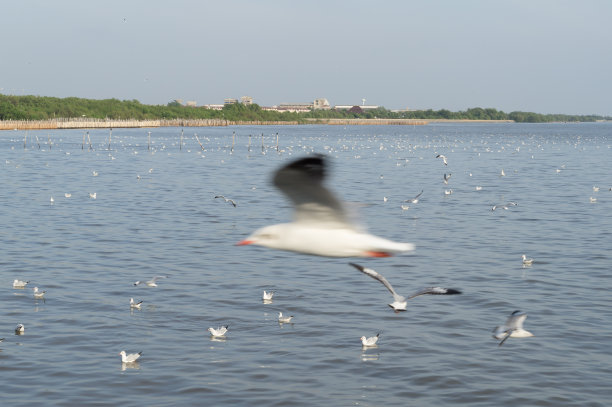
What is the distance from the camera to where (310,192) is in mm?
8391

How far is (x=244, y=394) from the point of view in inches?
540

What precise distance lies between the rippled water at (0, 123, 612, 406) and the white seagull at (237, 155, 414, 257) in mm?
431

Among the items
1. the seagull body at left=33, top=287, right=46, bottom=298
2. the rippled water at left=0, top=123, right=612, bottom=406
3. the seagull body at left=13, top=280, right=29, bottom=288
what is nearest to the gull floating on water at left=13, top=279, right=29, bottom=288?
the seagull body at left=13, top=280, right=29, bottom=288

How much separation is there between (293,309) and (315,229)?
10.0 metres

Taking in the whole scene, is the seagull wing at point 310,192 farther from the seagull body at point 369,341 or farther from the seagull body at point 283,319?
the seagull body at point 283,319

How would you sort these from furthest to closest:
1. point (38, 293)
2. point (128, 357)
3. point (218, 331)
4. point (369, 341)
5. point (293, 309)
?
point (38, 293) < point (293, 309) < point (218, 331) < point (369, 341) < point (128, 357)

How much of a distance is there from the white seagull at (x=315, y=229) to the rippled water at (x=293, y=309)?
0.43m

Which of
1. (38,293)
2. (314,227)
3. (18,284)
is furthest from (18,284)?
(314,227)

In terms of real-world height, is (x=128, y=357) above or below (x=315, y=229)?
below

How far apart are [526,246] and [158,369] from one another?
51.9 feet

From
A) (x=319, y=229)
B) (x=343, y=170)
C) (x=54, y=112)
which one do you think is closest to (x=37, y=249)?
(x=319, y=229)

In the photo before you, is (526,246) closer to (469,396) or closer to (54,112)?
(469,396)

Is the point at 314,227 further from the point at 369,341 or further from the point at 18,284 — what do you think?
the point at 18,284

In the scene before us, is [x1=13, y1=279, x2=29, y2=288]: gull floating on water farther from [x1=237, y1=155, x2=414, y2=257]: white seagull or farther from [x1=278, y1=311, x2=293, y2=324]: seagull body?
[x1=237, y1=155, x2=414, y2=257]: white seagull
